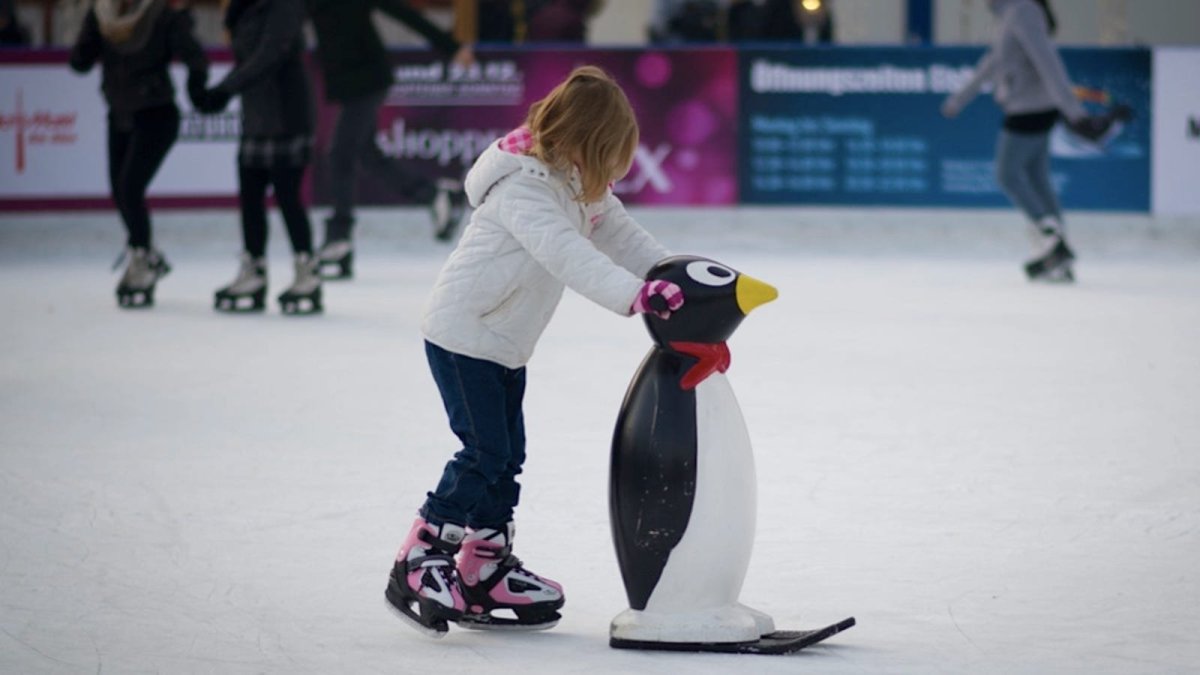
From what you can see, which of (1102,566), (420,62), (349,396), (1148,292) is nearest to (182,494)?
(349,396)

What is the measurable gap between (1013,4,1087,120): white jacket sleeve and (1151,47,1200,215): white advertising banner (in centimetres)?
216

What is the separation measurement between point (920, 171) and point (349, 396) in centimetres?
612

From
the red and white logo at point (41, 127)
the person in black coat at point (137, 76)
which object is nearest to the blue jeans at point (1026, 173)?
the person in black coat at point (137, 76)

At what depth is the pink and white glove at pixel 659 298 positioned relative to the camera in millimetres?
2945

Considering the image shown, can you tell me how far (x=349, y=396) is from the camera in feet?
19.3

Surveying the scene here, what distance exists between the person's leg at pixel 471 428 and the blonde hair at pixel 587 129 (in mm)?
356

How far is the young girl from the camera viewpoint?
304 cm

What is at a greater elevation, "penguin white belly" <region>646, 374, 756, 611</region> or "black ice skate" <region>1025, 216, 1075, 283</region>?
"penguin white belly" <region>646, 374, 756, 611</region>

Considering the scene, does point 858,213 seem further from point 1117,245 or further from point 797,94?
point 1117,245

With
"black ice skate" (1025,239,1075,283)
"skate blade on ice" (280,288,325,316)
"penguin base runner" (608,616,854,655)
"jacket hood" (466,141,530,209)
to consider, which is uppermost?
"jacket hood" (466,141,530,209)

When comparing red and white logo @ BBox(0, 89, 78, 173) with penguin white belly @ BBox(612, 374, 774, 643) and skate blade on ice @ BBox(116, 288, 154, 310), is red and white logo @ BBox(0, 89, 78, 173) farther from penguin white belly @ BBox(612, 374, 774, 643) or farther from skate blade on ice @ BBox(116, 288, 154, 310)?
penguin white belly @ BBox(612, 374, 774, 643)

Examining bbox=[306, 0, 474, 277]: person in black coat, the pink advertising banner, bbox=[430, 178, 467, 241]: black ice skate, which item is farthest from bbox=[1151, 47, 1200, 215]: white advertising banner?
bbox=[306, 0, 474, 277]: person in black coat

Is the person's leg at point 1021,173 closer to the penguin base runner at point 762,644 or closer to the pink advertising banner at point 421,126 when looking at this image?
the pink advertising banner at point 421,126

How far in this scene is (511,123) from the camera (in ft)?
37.7
